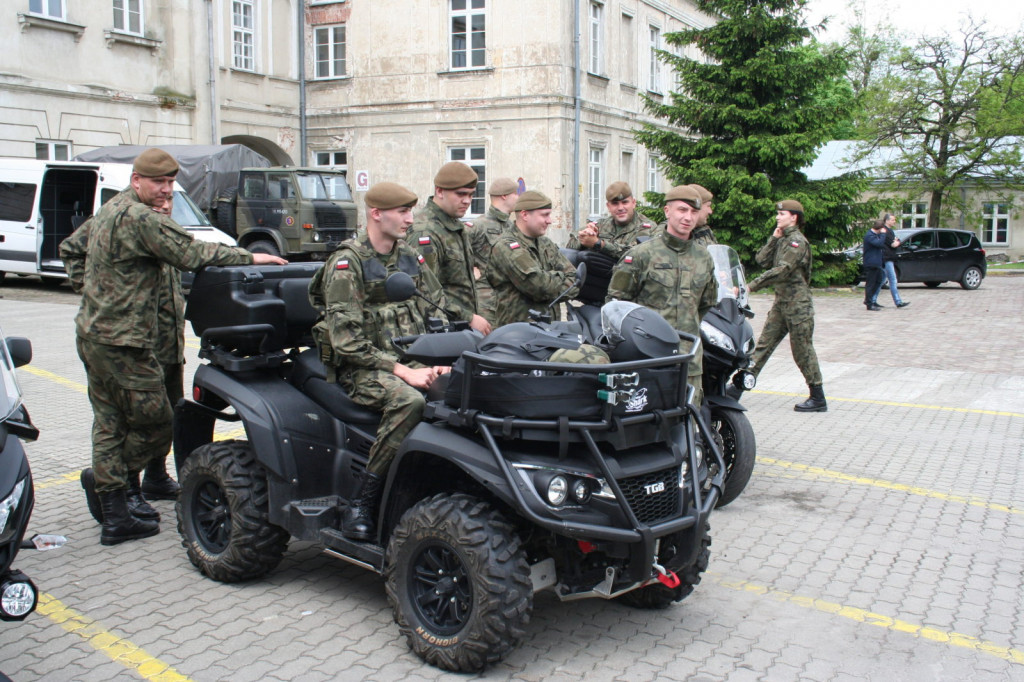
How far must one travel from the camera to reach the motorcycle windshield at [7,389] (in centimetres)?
383

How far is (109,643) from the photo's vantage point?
4289 mm

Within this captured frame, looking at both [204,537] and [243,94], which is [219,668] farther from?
[243,94]

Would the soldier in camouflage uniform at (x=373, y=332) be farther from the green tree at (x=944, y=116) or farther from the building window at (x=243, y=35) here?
the green tree at (x=944, y=116)

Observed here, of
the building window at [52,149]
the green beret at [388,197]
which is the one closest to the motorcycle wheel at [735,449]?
the green beret at [388,197]

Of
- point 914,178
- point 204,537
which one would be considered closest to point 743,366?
point 204,537

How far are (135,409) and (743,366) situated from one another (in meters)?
3.70

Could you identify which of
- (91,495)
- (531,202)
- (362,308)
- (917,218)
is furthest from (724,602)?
(917,218)

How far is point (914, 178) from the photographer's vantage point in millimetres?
36938

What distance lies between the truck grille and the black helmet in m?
0.49

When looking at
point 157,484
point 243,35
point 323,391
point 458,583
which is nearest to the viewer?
point 458,583

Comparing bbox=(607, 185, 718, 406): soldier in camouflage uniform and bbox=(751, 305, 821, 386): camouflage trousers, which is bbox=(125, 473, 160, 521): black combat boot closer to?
bbox=(607, 185, 718, 406): soldier in camouflage uniform

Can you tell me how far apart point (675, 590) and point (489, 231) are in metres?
3.77

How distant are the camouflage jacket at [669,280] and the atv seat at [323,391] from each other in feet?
6.66

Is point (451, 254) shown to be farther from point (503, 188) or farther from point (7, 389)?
point (7, 389)
